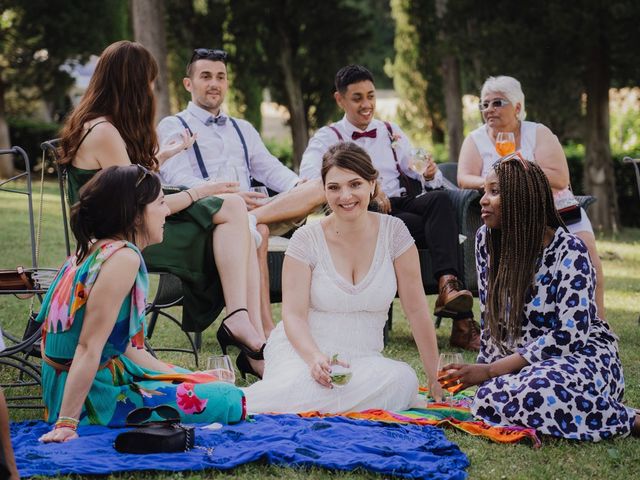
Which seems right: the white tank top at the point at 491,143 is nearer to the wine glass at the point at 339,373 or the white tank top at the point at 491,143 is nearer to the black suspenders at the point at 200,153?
the black suspenders at the point at 200,153

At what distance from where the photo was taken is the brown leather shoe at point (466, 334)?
6191mm

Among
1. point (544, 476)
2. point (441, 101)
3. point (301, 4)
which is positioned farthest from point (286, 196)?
point (441, 101)

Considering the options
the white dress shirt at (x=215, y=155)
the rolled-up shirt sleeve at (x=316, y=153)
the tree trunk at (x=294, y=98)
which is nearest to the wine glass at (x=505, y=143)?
the rolled-up shirt sleeve at (x=316, y=153)

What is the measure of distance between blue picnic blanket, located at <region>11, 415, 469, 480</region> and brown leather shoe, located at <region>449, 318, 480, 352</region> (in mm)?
2301

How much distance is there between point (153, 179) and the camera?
3744mm

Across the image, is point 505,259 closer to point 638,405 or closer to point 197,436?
point 638,405

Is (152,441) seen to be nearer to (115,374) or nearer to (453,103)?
(115,374)

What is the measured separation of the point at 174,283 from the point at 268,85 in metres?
12.4

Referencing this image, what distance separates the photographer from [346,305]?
14.6 feet

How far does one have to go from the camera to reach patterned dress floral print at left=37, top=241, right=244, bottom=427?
11.9 feet

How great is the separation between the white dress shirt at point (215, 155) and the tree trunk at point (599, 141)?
7344 mm

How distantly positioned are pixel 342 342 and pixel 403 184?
242 centimetres

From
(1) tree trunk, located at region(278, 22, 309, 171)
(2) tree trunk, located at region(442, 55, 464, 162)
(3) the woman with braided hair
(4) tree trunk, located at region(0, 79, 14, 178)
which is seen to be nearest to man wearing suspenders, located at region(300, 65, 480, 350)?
(3) the woman with braided hair

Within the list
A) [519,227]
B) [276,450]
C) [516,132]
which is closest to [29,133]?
[516,132]
